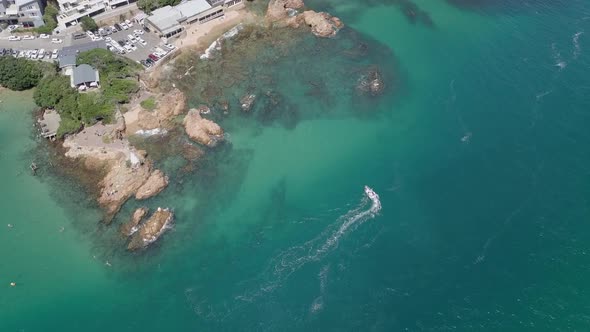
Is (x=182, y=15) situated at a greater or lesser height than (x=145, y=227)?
greater

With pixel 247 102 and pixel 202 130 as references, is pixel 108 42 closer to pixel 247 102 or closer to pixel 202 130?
pixel 202 130

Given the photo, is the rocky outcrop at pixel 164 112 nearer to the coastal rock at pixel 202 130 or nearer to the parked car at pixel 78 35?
the coastal rock at pixel 202 130

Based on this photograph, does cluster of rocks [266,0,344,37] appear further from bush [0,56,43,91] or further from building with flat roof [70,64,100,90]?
bush [0,56,43,91]

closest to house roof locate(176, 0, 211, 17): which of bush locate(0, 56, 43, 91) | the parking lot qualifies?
the parking lot

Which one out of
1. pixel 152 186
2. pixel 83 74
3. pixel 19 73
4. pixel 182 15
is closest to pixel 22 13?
pixel 19 73

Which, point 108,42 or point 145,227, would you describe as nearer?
point 145,227

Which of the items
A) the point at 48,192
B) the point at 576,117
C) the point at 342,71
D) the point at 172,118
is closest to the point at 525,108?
the point at 576,117
